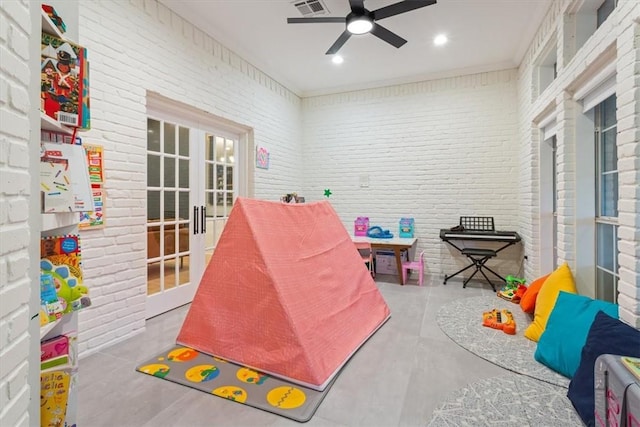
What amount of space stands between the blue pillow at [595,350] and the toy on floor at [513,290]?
2.09 meters

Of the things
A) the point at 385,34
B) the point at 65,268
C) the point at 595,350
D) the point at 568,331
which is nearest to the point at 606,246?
the point at 568,331

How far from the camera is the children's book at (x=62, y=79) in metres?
1.28

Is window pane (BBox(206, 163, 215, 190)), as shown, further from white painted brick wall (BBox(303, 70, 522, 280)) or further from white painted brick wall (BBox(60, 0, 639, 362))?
white painted brick wall (BBox(303, 70, 522, 280))

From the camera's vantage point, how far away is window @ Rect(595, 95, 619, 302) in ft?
8.04

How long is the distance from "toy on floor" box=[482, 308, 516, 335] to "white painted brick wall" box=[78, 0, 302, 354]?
3227 mm

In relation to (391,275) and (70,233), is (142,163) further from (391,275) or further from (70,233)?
(391,275)

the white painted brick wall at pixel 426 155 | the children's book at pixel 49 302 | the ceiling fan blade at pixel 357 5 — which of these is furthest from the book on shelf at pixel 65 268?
the white painted brick wall at pixel 426 155

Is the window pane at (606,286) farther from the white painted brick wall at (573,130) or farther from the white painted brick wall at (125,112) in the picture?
the white painted brick wall at (125,112)

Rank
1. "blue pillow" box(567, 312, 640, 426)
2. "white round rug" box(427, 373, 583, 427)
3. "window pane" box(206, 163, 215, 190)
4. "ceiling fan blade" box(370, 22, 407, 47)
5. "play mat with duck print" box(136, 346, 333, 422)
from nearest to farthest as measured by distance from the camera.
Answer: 1. "blue pillow" box(567, 312, 640, 426)
2. "white round rug" box(427, 373, 583, 427)
3. "play mat with duck print" box(136, 346, 333, 422)
4. "ceiling fan blade" box(370, 22, 407, 47)
5. "window pane" box(206, 163, 215, 190)

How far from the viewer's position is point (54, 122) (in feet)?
4.23

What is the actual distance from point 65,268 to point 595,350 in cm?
263

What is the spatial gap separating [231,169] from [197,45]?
1.52 m

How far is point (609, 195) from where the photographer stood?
8.34ft

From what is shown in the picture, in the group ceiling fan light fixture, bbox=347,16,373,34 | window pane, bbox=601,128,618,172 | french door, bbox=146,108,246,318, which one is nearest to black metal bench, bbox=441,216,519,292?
window pane, bbox=601,128,618,172
